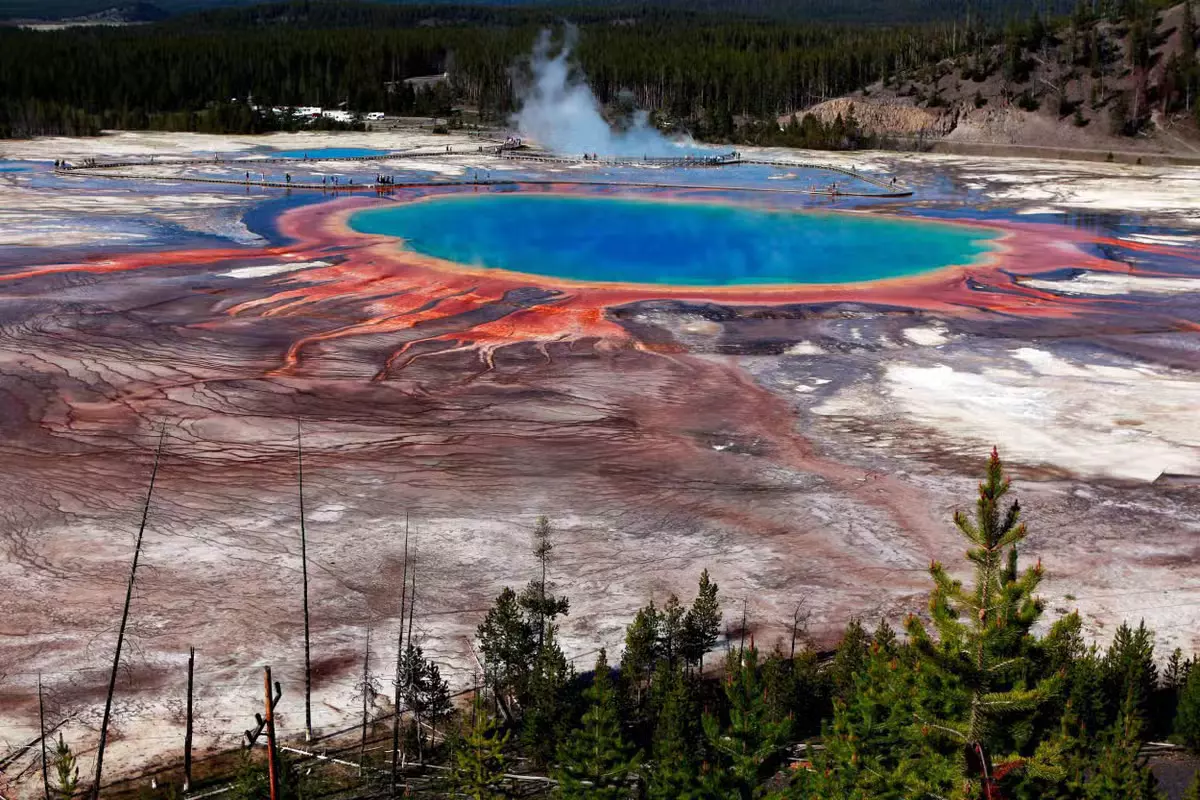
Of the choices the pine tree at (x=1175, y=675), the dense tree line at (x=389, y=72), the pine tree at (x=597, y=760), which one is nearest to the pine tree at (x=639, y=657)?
the pine tree at (x=597, y=760)

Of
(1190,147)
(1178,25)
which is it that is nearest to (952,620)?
(1190,147)

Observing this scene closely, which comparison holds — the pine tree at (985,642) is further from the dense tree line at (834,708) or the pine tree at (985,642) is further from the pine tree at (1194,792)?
the pine tree at (1194,792)

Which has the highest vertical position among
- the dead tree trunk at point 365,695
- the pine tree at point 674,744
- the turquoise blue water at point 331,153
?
the turquoise blue water at point 331,153

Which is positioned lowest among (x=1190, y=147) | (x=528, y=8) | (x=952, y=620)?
(x=952, y=620)

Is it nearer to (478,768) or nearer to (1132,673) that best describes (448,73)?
(1132,673)

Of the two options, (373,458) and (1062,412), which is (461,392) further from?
(1062,412)
